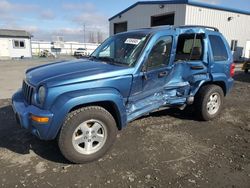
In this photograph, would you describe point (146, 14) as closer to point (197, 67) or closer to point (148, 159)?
point (197, 67)

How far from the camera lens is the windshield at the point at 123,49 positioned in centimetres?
393

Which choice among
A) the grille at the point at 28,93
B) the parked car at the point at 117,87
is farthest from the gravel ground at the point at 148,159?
the grille at the point at 28,93

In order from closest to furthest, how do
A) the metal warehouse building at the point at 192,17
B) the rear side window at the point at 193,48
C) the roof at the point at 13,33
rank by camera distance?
the rear side window at the point at 193,48, the metal warehouse building at the point at 192,17, the roof at the point at 13,33

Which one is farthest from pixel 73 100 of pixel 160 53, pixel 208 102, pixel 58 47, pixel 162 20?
pixel 58 47

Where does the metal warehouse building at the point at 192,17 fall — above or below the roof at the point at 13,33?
above

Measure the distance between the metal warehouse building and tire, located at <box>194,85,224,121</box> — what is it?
1459cm

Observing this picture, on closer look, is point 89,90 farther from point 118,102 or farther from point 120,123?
point 120,123

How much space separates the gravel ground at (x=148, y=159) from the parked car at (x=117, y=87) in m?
0.35

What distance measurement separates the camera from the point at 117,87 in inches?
141

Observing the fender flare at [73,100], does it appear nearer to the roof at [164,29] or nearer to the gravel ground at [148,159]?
the gravel ground at [148,159]

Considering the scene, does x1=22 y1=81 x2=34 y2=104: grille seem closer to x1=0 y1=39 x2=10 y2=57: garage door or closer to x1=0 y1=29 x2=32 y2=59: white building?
x1=0 y1=29 x2=32 y2=59: white building

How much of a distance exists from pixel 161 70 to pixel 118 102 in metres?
1.13

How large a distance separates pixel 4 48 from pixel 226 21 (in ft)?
91.3

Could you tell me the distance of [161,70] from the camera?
4.17 metres
